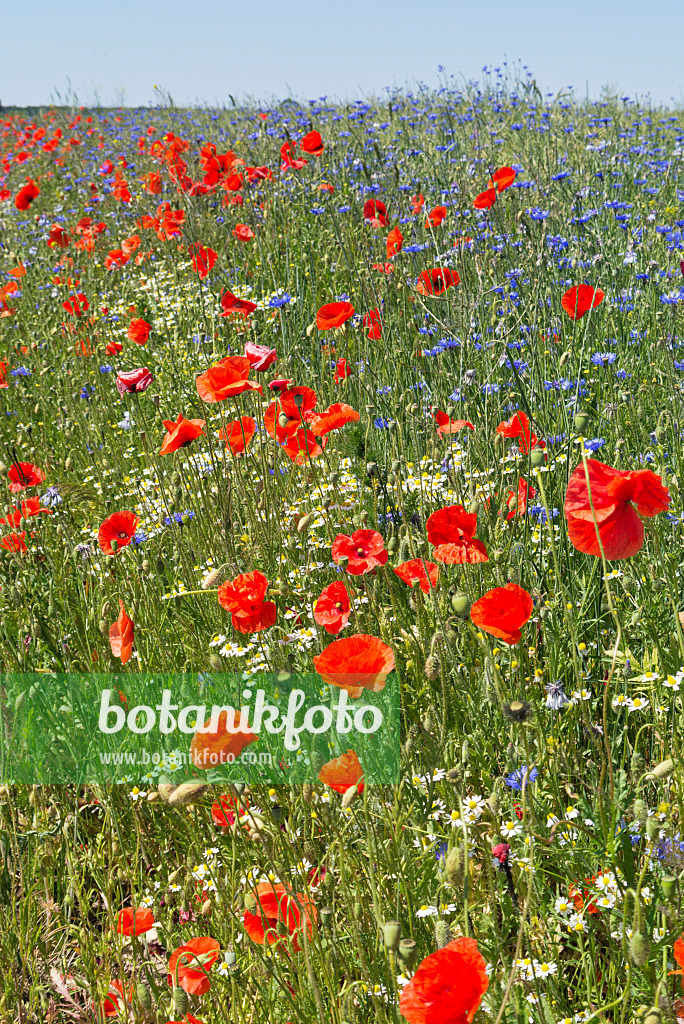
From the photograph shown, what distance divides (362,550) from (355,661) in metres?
0.57

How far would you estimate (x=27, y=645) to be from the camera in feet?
8.20

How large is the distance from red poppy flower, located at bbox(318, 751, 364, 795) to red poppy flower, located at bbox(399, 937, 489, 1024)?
49 centimetres

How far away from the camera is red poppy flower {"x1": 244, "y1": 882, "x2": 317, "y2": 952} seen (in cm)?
146

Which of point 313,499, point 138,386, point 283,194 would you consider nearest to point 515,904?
point 313,499

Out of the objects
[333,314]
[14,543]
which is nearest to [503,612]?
Answer: [333,314]

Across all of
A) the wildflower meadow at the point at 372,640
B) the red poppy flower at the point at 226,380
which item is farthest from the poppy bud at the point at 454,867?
the red poppy flower at the point at 226,380

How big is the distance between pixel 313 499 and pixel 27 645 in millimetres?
1075

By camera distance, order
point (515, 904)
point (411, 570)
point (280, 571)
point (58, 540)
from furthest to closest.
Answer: point (58, 540) < point (280, 571) < point (411, 570) < point (515, 904)

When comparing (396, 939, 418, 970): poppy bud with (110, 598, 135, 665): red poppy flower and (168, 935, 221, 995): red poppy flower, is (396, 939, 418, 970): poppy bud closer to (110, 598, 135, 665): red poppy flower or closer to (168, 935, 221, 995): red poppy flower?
(168, 935, 221, 995): red poppy flower

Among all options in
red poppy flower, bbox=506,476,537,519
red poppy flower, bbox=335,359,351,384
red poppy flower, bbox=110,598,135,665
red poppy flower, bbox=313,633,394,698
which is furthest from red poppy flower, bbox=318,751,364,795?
red poppy flower, bbox=335,359,351,384

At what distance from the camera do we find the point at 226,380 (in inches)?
90.8

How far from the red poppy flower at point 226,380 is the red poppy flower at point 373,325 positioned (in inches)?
46.6

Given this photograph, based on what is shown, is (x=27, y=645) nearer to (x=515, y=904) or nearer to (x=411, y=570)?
(x=411, y=570)

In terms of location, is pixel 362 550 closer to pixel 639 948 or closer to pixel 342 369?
pixel 639 948
